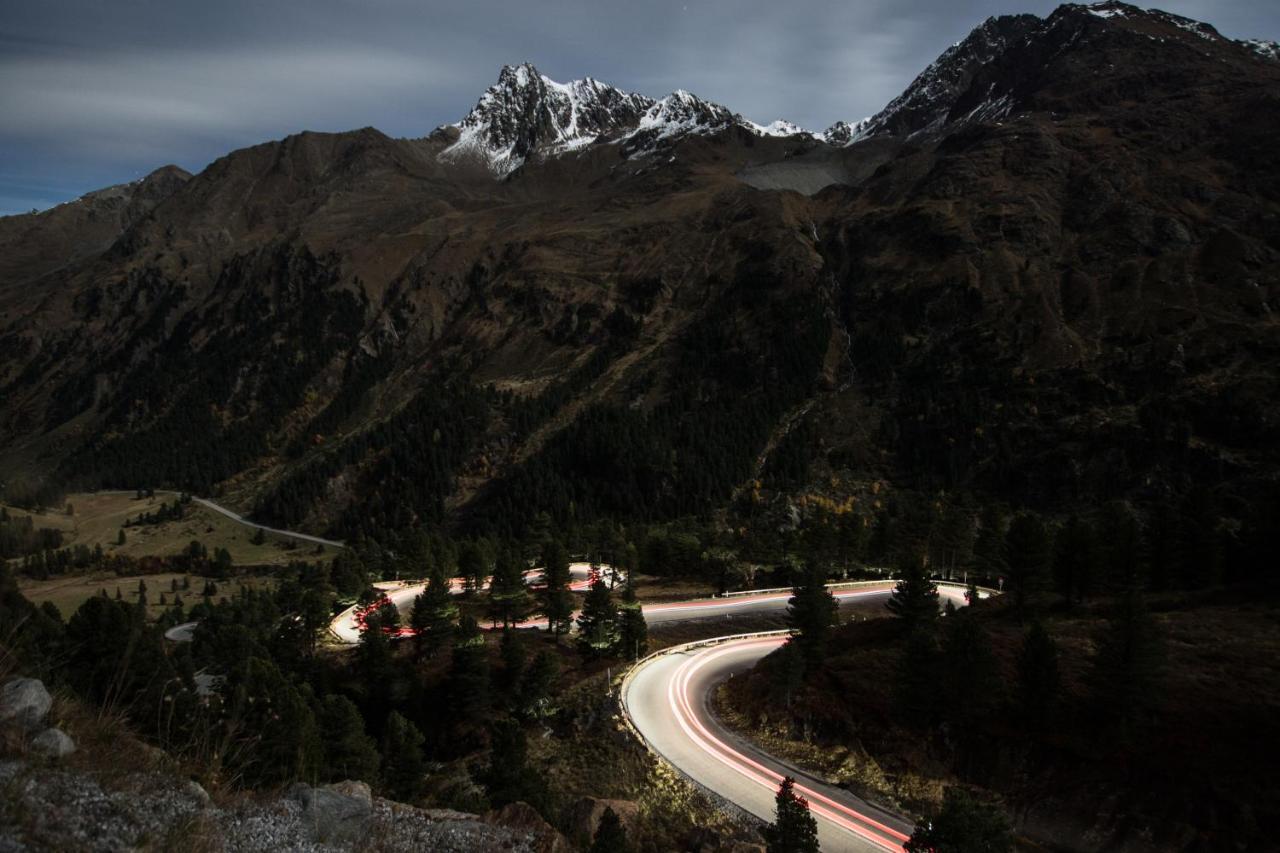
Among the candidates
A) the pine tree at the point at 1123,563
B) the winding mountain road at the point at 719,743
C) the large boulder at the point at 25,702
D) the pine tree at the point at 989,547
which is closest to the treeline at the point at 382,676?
the large boulder at the point at 25,702

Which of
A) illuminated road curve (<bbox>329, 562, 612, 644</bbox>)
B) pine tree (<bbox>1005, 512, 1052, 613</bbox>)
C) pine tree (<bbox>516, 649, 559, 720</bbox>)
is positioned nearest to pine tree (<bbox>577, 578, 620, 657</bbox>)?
pine tree (<bbox>516, 649, 559, 720</bbox>)

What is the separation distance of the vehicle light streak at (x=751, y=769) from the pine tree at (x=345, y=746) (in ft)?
52.9

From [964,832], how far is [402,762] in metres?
26.5

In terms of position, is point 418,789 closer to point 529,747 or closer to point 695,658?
point 529,747

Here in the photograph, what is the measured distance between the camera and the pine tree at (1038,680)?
99.3 ft

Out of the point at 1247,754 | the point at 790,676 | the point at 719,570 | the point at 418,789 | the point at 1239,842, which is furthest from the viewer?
the point at 719,570

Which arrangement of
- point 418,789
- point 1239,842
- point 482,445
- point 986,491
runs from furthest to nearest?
1. point 482,445
2. point 986,491
3. point 418,789
4. point 1239,842

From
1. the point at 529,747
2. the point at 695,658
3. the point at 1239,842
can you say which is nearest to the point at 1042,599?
the point at 695,658

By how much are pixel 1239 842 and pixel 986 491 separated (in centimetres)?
11326

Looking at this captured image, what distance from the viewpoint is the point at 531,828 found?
14664 mm

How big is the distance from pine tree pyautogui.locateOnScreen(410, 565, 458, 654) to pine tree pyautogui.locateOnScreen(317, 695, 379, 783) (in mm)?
18129

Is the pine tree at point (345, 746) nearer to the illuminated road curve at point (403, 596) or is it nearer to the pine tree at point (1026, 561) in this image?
the illuminated road curve at point (403, 596)

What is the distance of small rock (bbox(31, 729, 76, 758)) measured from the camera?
29.9 feet

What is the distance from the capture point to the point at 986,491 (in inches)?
5007
